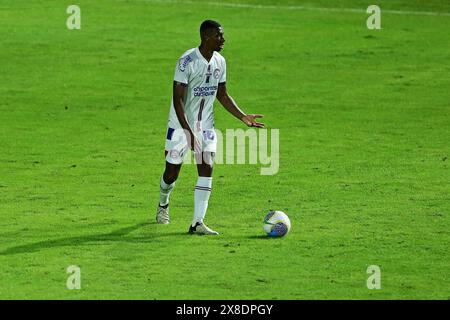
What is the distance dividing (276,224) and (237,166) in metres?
5.92

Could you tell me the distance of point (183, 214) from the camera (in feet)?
60.6

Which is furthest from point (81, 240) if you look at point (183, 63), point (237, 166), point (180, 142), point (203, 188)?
point (237, 166)

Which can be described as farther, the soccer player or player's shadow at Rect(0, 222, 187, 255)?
the soccer player

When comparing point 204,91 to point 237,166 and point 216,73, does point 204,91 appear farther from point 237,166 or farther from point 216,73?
point 237,166

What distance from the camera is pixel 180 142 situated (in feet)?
56.3

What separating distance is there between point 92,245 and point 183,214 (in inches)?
95.7

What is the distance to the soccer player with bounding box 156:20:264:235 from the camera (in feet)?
55.1

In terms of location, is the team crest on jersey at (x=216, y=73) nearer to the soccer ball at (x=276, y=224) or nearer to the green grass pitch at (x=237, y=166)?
the soccer ball at (x=276, y=224)

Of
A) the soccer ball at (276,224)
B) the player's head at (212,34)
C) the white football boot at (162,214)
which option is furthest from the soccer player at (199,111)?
the soccer ball at (276,224)

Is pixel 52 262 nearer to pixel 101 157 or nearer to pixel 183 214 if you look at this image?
pixel 183 214

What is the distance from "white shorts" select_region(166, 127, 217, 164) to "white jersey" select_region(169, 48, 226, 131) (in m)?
0.09

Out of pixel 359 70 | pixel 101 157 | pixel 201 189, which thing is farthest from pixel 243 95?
pixel 201 189

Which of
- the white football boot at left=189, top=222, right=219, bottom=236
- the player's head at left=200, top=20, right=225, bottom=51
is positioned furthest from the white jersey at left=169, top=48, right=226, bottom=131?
the white football boot at left=189, top=222, right=219, bottom=236

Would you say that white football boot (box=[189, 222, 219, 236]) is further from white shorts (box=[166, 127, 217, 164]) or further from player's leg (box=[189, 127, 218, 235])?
white shorts (box=[166, 127, 217, 164])
